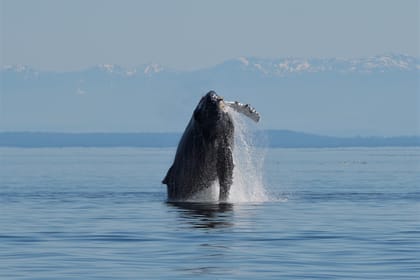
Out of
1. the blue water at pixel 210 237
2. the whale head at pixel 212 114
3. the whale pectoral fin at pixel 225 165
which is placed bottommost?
the blue water at pixel 210 237

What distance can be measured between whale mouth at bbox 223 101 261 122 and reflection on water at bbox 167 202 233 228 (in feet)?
6.92

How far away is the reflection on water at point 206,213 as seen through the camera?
25.9 meters

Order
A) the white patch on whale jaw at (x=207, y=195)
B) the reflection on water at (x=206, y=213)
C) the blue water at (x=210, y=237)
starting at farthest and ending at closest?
the white patch on whale jaw at (x=207, y=195), the reflection on water at (x=206, y=213), the blue water at (x=210, y=237)

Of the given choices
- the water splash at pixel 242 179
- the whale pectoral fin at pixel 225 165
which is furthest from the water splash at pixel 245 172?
the whale pectoral fin at pixel 225 165

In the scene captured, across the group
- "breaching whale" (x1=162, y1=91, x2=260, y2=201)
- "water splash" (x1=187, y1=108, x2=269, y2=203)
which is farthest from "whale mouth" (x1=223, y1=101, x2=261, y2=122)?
"water splash" (x1=187, y1=108, x2=269, y2=203)

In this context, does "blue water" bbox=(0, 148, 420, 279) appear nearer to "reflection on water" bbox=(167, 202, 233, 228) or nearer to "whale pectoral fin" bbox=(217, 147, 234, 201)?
"reflection on water" bbox=(167, 202, 233, 228)

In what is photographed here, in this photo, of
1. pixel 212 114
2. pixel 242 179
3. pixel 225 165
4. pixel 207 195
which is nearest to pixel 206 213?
pixel 225 165

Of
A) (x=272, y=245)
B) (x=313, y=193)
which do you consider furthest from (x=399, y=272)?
(x=313, y=193)

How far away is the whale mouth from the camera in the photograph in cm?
3131

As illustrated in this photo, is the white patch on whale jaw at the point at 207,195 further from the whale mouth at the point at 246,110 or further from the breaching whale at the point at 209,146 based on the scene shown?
the whale mouth at the point at 246,110

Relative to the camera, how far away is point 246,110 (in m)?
31.5

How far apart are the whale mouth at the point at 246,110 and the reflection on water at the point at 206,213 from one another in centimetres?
211

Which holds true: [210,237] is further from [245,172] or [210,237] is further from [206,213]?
[245,172]

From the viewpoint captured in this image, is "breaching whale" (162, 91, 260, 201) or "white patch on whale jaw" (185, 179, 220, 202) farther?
"white patch on whale jaw" (185, 179, 220, 202)
